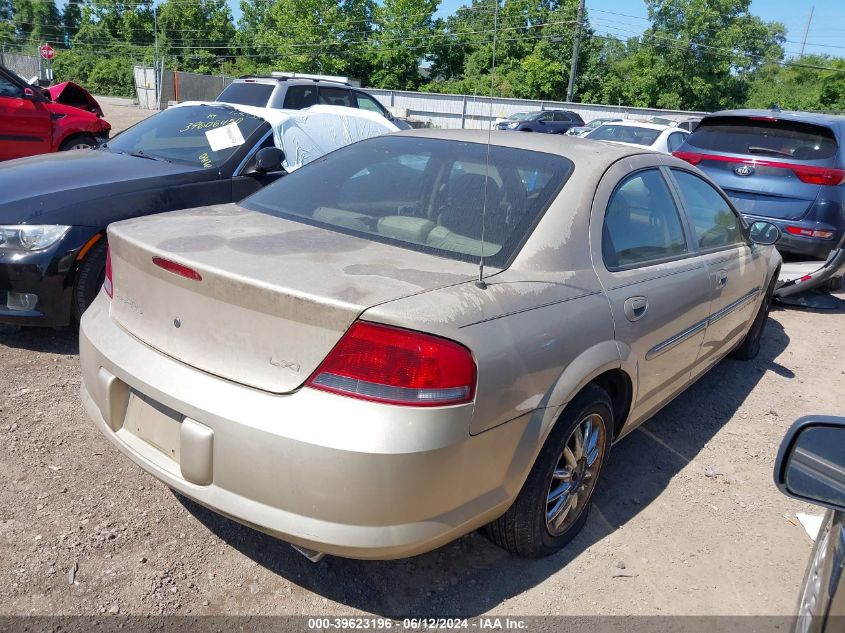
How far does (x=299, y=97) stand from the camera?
472 inches

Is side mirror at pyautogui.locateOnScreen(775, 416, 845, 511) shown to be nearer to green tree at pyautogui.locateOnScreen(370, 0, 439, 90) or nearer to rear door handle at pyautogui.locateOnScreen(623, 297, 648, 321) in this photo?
rear door handle at pyautogui.locateOnScreen(623, 297, 648, 321)

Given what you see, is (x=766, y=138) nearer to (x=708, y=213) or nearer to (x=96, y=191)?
(x=708, y=213)

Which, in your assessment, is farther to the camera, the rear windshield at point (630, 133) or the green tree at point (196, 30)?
the green tree at point (196, 30)

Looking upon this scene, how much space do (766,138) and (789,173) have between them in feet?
1.72

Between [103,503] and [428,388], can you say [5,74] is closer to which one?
[103,503]

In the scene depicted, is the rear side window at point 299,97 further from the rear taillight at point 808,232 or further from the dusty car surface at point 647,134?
the rear taillight at point 808,232

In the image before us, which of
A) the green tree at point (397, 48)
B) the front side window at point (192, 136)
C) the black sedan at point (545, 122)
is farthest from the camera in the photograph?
the green tree at point (397, 48)

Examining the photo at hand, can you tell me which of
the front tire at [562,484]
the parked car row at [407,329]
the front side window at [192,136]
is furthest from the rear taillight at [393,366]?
the front side window at [192,136]

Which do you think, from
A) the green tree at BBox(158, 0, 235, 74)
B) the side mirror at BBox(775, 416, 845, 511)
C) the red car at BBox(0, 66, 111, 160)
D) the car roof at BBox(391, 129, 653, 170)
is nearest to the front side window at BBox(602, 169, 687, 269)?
the car roof at BBox(391, 129, 653, 170)

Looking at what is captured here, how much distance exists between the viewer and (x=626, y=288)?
9.18ft

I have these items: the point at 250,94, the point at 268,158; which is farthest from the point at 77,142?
the point at 268,158

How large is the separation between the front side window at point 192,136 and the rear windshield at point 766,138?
4.53 meters

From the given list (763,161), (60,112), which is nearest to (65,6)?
(60,112)

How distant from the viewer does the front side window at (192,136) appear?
17.0 feet
